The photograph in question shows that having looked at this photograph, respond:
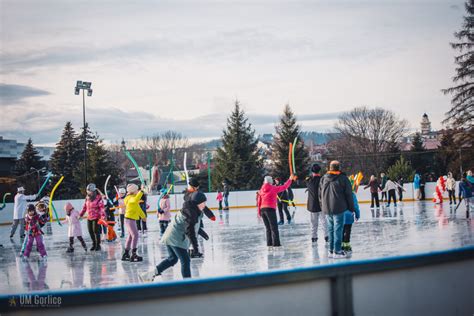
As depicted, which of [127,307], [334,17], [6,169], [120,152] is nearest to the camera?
[127,307]

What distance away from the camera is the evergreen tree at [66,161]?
42.4m

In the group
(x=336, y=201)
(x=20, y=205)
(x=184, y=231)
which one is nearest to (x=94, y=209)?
(x=20, y=205)

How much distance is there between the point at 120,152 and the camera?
7044 centimetres

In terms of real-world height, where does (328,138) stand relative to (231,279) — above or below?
above

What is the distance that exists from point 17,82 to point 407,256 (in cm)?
1770

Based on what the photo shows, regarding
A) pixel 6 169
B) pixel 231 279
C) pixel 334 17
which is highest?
pixel 334 17

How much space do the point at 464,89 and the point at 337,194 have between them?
3265 centimetres

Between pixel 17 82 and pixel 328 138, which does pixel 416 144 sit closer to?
pixel 328 138

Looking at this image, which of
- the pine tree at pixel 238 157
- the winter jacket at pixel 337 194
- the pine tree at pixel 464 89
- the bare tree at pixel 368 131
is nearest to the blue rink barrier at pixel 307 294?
the winter jacket at pixel 337 194

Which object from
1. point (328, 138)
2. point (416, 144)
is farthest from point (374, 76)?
point (328, 138)

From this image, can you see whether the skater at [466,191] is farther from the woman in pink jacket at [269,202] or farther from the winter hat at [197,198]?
the winter hat at [197,198]

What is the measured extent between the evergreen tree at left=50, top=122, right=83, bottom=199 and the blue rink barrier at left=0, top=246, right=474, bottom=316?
39870mm

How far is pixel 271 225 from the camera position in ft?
36.0

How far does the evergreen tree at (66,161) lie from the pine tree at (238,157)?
11.8m
